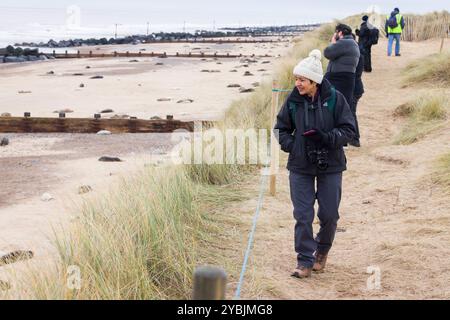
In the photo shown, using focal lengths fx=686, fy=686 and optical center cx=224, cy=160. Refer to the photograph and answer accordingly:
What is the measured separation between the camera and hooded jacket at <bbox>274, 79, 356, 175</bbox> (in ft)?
16.4

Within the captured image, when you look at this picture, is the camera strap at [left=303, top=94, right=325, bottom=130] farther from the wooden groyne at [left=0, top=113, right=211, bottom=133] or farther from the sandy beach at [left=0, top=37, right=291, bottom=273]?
the wooden groyne at [left=0, top=113, right=211, bottom=133]

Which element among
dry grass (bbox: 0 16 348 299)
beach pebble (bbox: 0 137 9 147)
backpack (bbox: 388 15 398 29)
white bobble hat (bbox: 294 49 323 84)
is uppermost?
backpack (bbox: 388 15 398 29)

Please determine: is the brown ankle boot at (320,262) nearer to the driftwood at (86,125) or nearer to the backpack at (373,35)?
the driftwood at (86,125)

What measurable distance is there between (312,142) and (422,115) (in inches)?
297

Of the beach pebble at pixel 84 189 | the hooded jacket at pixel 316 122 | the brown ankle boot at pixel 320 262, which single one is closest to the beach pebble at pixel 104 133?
the beach pebble at pixel 84 189

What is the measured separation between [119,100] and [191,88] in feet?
11.7

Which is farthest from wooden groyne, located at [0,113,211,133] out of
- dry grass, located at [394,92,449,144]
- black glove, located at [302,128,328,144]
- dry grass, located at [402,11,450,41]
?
dry grass, located at [402,11,450,41]

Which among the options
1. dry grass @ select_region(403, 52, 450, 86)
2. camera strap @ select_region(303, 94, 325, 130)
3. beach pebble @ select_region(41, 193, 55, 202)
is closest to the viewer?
camera strap @ select_region(303, 94, 325, 130)

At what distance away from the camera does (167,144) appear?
12547 mm

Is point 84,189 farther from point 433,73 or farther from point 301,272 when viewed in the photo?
point 433,73

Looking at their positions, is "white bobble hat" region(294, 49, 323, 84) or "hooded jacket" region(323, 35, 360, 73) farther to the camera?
"hooded jacket" region(323, 35, 360, 73)

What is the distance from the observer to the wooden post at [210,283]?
243cm

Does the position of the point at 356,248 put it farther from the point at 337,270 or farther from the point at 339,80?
the point at 339,80

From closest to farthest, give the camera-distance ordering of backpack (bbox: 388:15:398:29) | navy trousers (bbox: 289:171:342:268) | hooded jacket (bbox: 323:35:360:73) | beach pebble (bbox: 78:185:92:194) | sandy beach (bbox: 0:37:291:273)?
navy trousers (bbox: 289:171:342:268)
sandy beach (bbox: 0:37:291:273)
beach pebble (bbox: 78:185:92:194)
hooded jacket (bbox: 323:35:360:73)
backpack (bbox: 388:15:398:29)
